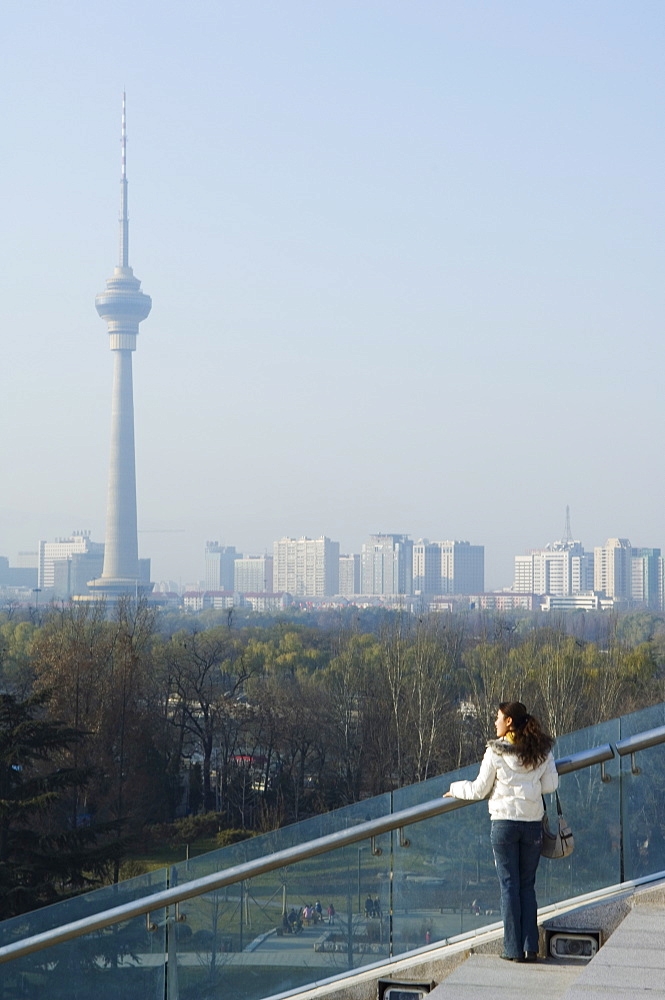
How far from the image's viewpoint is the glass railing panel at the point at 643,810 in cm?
560

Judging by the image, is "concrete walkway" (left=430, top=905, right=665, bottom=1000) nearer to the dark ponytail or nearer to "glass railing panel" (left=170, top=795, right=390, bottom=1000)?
"glass railing panel" (left=170, top=795, right=390, bottom=1000)

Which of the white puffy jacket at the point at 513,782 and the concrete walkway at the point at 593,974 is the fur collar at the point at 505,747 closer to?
the white puffy jacket at the point at 513,782

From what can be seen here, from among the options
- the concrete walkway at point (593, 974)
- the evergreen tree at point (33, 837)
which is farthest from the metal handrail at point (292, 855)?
the evergreen tree at point (33, 837)

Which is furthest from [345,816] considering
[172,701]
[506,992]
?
[172,701]

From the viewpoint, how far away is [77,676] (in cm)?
3297

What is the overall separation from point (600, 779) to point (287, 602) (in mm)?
186715

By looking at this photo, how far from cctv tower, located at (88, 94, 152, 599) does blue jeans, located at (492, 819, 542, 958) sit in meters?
161

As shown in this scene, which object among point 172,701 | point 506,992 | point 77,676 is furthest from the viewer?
point 172,701

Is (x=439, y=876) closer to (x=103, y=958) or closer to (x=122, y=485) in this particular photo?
(x=103, y=958)

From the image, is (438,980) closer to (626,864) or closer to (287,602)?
(626,864)

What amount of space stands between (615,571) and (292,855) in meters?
183

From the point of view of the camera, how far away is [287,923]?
5668 millimetres

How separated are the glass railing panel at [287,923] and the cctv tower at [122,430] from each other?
160137 mm

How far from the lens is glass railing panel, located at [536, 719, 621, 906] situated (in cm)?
555
